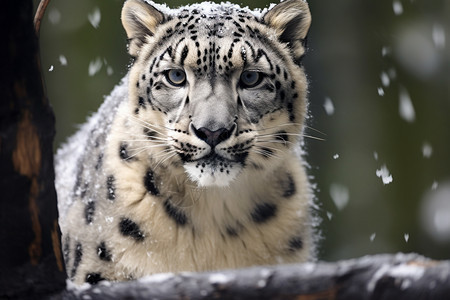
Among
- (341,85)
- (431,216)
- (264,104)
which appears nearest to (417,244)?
(431,216)

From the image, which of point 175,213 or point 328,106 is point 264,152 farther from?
point 328,106

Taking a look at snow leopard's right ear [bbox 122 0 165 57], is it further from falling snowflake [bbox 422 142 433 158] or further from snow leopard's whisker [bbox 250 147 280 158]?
falling snowflake [bbox 422 142 433 158]

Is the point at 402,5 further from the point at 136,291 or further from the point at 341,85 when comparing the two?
the point at 136,291

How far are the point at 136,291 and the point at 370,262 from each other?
503 millimetres

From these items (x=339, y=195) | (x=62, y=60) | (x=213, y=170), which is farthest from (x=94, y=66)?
(x=213, y=170)

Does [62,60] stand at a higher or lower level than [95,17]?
lower

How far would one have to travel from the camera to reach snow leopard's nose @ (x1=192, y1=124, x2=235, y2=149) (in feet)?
8.74

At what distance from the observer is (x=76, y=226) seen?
3168 mm

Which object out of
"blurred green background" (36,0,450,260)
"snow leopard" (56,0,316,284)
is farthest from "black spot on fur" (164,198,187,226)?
"blurred green background" (36,0,450,260)

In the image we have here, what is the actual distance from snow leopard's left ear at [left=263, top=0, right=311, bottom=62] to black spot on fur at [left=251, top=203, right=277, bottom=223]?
617 millimetres

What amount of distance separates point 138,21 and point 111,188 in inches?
27.4

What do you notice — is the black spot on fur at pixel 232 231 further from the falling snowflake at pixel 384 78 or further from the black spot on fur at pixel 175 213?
the falling snowflake at pixel 384 78

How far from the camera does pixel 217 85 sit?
2.85m

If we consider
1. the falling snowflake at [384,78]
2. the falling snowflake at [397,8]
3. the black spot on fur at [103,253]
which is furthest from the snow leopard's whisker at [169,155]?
the falling snowflake at [397,8]
